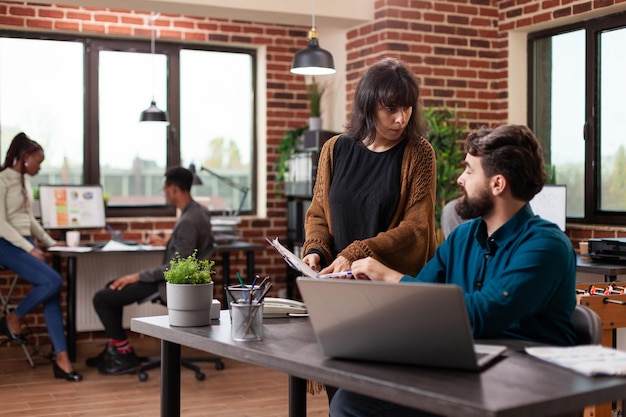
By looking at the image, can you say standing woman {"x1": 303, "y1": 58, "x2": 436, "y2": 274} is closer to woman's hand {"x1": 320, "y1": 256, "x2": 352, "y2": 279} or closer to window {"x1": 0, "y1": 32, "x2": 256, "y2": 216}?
woman's hand {"x1": 320, "y1": 256, "x2": 352, "y2": 279}

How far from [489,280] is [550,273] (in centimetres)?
17

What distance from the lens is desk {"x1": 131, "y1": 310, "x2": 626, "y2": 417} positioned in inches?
57.8

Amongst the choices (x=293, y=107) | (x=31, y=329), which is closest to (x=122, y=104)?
(x=293, y=107)

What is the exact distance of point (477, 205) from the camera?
2166mm

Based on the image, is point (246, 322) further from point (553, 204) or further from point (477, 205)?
point (553, 204)

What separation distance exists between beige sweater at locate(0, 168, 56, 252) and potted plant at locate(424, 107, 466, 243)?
8.82 ft

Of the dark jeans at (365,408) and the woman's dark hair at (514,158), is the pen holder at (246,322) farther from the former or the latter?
the woman's dark hair at (514,158)

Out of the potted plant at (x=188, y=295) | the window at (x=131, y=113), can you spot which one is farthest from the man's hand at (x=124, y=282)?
the potted plant at (x=188, y=295)

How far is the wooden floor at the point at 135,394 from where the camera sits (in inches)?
182

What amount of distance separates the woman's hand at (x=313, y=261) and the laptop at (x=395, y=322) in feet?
3.15

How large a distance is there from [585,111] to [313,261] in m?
3.62

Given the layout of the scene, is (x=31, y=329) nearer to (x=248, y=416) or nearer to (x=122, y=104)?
(x=122, y=104)

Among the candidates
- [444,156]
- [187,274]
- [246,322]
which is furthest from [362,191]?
[444,156]

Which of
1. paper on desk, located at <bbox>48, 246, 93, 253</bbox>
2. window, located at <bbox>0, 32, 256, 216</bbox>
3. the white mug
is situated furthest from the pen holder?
window, located at <bbox>0, 32, 256, 216</bbox>
